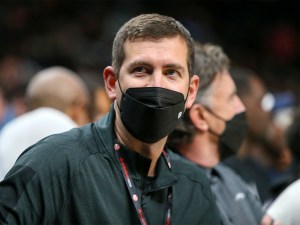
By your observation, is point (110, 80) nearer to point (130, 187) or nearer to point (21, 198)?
point (130, 187)

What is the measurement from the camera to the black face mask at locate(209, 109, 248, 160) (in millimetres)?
4324

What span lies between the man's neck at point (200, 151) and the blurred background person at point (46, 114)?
91cm

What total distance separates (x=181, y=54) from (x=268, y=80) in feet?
24.9

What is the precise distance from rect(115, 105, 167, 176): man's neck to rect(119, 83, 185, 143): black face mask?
5 centimetres

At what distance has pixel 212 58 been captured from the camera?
4320 mm

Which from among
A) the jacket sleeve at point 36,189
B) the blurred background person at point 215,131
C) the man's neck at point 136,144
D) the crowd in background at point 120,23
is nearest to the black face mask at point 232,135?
the blurred background person at point 215,131

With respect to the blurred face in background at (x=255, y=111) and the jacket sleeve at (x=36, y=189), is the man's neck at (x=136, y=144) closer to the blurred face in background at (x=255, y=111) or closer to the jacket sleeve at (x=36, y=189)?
the jacket sleeve at (x=36, y=189)

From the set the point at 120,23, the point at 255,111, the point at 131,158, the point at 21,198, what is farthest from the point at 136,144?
the point at 120,23

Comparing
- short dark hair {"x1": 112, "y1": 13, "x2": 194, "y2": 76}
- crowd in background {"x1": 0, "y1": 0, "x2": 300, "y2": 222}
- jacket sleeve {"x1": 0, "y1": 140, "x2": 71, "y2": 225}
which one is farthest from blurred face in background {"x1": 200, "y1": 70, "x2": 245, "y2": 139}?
crowd in background {"x1": 0, "y1": 0, "x2": 300, "y2": 222}

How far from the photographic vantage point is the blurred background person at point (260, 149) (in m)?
5.38

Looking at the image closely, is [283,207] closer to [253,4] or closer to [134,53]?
[134,53]

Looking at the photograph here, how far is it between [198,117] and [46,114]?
115 centimetres

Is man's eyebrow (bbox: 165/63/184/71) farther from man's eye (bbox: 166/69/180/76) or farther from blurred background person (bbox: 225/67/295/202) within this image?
blurred background person (bbox: 225/67/295/202)

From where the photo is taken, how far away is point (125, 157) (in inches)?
130
